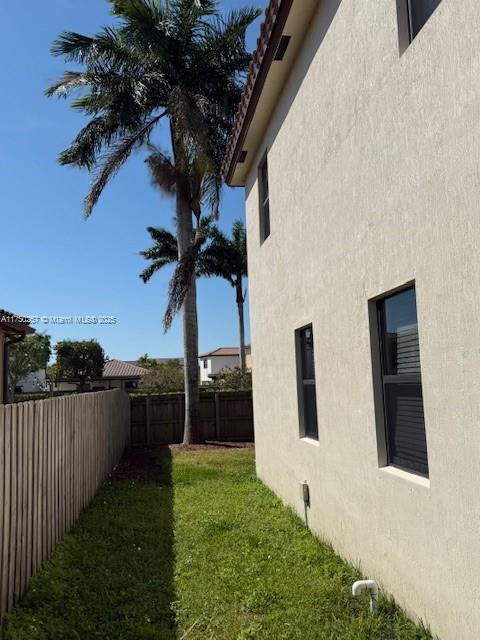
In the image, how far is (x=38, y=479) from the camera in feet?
17.3

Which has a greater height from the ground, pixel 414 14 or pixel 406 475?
pixel 414 14

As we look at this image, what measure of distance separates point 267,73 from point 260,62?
0.54ft

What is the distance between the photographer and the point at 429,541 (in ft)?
11.6

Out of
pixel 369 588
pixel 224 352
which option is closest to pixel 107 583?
pixel 369 588

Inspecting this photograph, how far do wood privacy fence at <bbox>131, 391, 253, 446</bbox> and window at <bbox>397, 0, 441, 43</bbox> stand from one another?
1525cm

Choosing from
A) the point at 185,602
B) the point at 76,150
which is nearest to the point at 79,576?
the point at 185,602

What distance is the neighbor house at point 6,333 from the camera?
43.8ft

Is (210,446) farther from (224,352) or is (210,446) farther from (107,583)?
(224,352)

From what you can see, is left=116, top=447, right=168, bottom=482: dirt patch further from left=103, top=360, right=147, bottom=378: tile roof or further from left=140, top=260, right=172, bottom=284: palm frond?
left=103, top=360, right=147, bottom=378: tile roof

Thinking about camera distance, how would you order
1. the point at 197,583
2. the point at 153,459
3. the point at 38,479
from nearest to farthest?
1. the point at 197,583
2. the point at 38,479
3. the point at 153,459

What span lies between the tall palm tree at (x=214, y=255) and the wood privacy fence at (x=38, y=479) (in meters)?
10.8

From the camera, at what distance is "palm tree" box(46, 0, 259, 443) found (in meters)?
15.6

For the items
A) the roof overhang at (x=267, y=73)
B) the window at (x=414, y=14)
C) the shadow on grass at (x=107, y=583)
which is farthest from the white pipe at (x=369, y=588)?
the roof overhang at (x=267, y=73)

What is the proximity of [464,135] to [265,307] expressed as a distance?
19.2ft
